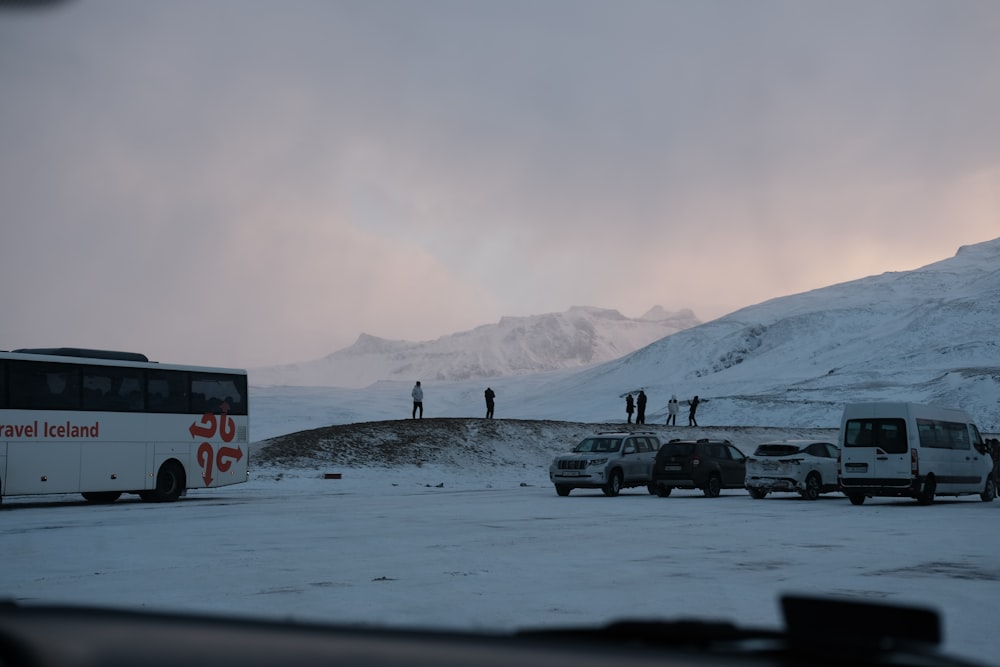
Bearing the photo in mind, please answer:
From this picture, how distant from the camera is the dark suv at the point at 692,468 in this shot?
30.8 metres

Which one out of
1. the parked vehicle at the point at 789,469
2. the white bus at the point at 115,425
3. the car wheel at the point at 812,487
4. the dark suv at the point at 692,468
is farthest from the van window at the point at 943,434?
the white bus at the point at 115,425

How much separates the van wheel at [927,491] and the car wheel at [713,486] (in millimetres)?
5829

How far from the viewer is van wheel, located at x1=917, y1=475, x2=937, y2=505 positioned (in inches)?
1057

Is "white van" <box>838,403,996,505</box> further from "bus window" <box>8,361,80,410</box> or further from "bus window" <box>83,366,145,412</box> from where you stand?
"bus window" <box>8,361,80,410</box>

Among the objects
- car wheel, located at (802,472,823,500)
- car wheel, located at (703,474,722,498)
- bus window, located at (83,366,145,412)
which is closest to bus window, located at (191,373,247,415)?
bus window, located at (83,366,145,412)

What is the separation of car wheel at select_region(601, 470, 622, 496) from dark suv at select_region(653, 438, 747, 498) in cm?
99

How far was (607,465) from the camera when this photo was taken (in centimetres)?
3125

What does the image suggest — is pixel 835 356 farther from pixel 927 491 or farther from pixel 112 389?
pixel 112 389

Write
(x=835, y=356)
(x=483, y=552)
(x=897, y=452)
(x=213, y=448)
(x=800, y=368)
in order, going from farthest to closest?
(x=835, y=356), (x=800, y=368), (x=213, y=448), (x=897, y=452), (x=483, y=552)

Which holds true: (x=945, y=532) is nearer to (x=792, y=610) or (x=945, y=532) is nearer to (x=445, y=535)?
(x=445, y=535)

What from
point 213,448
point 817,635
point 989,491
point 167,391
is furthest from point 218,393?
point 817,635

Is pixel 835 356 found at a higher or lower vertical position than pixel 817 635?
higher

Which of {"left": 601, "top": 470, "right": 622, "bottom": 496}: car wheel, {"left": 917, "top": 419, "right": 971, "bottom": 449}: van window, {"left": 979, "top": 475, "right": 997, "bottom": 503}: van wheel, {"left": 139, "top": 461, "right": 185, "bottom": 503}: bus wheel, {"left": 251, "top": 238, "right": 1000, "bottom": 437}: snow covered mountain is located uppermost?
{"left": 251, "top": 238, "right": 1000, "bottom": 437}: snow covered mountain

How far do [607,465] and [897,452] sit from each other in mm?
7936
